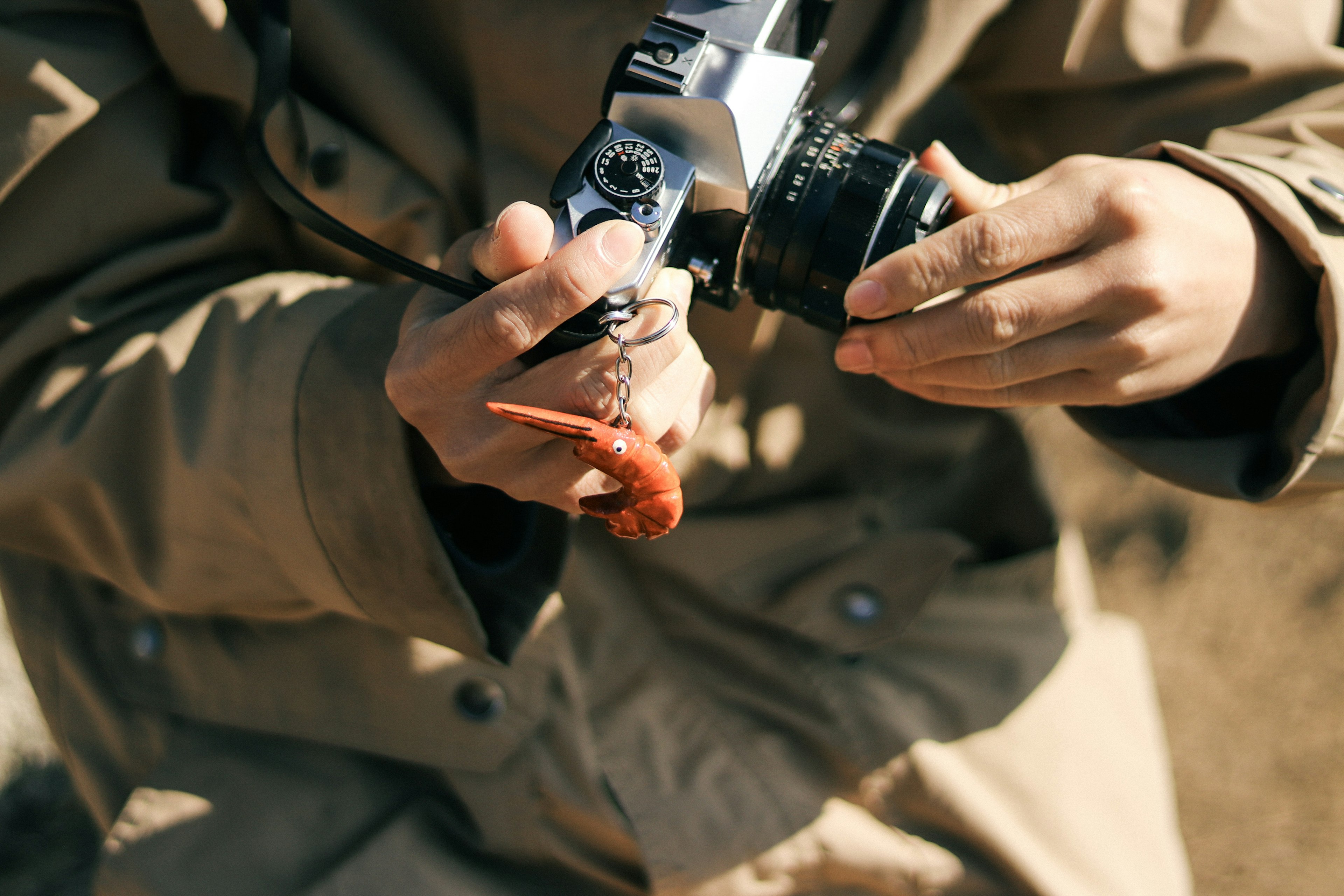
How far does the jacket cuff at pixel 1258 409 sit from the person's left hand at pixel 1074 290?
2cm

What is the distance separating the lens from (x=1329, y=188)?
2.20ft

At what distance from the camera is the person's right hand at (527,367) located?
0.48m

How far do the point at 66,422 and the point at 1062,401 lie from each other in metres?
0.69

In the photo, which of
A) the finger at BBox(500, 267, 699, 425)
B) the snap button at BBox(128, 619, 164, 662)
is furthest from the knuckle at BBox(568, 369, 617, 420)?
the snap button at BBox(128, 619, 164, 662)

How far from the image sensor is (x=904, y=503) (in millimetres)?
877

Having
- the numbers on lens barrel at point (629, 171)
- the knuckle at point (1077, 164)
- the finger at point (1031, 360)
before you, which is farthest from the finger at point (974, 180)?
the numbers on lens barrel at point (629, 171)

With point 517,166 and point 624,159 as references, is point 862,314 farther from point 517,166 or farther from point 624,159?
point 517,166

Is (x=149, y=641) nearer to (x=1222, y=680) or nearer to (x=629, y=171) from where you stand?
(x=629, y=171)

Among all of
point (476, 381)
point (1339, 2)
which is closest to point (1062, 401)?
point (476, 381)

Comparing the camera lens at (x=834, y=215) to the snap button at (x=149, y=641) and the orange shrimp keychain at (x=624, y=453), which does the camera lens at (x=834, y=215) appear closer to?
the orange shrimp keychain at (x=624, y=453)

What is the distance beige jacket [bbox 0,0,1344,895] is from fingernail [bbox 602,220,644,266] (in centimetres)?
22

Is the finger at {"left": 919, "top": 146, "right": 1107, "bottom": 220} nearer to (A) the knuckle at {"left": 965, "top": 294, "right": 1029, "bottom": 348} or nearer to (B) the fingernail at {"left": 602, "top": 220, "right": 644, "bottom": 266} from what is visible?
(A) the knuckle at {"left": 965, "top": 294, "right": 1029, "bottom": 348}

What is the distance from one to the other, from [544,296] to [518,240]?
0.04 meters

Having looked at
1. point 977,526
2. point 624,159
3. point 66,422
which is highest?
point 624,159
